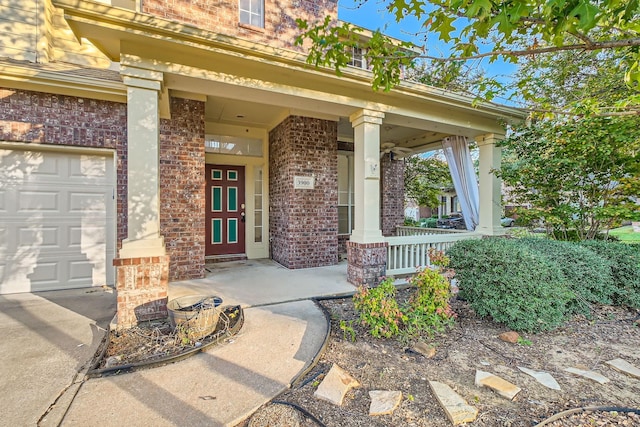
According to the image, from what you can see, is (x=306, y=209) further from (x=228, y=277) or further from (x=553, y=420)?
(x=553, y=420)

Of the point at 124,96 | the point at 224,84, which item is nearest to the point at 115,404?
the point at 224,84

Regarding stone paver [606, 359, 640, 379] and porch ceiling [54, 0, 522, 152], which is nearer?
stone paver [606, 359, 640, 379]

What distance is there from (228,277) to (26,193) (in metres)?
2.98

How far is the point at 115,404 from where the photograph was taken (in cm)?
181

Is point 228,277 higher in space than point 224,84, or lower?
lower

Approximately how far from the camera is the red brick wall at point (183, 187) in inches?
178

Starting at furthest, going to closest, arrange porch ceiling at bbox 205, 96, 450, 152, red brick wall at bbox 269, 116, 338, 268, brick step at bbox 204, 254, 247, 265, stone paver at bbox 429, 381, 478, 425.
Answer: brick step at bbox 204, 254, 247, 265, red brick wall at bbox 269, 116, 338, 268, porch ceiling at bbox 205, 96, 450, 152, stone paver at bbox 429, 381, 478, 425

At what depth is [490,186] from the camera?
5434 millimetres

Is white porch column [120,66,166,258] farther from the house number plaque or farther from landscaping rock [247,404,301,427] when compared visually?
the house number plaque

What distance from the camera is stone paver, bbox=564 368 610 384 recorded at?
215cm

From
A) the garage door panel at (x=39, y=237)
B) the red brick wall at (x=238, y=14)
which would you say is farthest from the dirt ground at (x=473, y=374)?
the red brick wall at (x=238, y=14)

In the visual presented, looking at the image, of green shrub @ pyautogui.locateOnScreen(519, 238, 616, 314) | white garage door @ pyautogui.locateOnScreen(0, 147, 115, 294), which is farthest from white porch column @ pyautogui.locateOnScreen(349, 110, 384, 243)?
white garage door @ pyautogui.locateOnScreen(0, 147, 115, 294)

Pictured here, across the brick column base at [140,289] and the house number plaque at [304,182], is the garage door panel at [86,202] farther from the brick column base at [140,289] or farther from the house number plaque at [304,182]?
the house number plaque at [304,182]

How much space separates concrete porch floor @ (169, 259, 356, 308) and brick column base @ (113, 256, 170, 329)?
2.30ft
